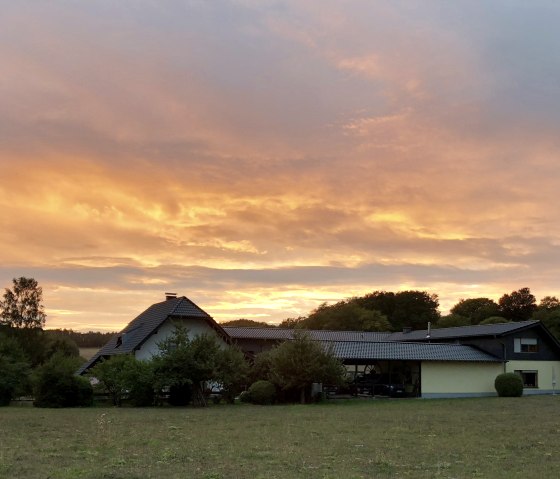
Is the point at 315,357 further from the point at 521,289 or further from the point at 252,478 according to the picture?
the point at 521,289

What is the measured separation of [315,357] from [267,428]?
16034 mm

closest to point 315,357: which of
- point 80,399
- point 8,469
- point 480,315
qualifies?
point 80,399

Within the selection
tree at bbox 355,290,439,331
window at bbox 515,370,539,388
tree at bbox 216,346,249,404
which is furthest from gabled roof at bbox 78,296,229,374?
tree at bbox 355,290,439,331

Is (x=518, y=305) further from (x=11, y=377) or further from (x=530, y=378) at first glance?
(x=11, y=377)

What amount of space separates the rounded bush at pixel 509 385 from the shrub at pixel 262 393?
54.6ft

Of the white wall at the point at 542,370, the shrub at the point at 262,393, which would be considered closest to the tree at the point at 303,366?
the shrub at the point at 262,393

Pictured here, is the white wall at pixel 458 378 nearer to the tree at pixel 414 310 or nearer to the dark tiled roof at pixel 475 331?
the dark tiled roof at pixel 475 331

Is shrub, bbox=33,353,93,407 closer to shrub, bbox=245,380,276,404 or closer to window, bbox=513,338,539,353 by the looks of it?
shrub, bbox=245,380,276,404

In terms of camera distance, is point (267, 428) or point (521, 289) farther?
point (521, 289)

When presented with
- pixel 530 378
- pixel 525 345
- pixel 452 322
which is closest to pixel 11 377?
pixel 525 345

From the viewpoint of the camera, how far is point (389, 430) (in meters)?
20.5

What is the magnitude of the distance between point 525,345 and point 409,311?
157 ft

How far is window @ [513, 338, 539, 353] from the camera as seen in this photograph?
47750 mm

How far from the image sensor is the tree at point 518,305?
302 feet
